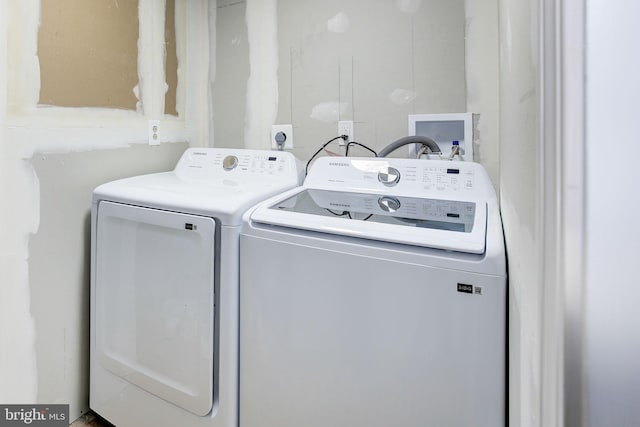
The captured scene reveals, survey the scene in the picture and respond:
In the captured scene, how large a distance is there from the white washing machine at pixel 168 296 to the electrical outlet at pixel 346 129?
1.09 ft

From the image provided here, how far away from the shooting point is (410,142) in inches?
62.0

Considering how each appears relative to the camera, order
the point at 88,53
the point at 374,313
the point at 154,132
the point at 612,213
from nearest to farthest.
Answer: the point at 612,213, the point at 374,313, the point at 88,53, the point at 154,132

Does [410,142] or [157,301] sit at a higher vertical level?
[410,142]

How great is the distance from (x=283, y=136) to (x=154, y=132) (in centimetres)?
67

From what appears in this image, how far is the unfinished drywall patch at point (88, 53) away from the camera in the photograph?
1.37 metres

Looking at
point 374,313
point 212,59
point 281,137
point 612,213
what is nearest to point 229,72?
point 212,59

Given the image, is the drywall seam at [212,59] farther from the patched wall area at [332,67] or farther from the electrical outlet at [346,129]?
the electrical outlet at [346,129]

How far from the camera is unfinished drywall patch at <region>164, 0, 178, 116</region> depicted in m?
1.89

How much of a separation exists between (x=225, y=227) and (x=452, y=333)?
28.7 inches

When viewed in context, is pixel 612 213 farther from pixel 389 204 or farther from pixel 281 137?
pixel 281 137

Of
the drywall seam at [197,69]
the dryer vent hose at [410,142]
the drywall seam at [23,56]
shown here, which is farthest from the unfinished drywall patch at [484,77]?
the drywall seam at [23,56]

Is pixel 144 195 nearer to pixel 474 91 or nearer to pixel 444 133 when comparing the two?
pixel 444 133

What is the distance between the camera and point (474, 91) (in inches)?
60.7

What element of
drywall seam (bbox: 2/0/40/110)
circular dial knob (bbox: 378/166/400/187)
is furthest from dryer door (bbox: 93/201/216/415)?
circular dial knob (bbox: 378/166/400/187)
